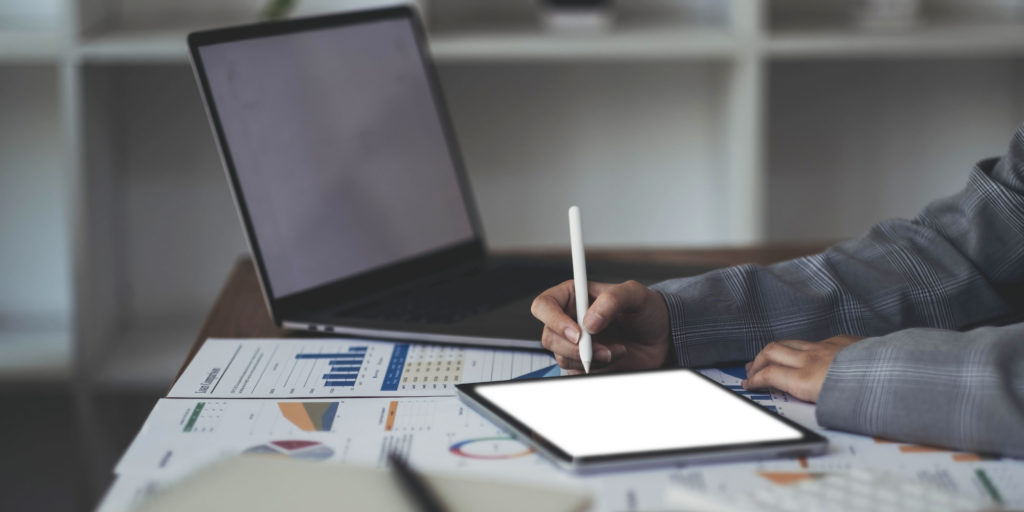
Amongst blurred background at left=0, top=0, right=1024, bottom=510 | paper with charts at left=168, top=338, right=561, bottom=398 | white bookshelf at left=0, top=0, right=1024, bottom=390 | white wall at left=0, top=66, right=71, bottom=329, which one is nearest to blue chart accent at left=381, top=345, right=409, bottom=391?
paper with charts at left=168, top=338, right=561, bottom=398

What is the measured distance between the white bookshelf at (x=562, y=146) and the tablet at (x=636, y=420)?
140 cm

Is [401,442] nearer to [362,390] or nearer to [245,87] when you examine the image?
[362,390]

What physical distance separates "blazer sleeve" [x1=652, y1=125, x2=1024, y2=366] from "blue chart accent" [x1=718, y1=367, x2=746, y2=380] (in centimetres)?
1

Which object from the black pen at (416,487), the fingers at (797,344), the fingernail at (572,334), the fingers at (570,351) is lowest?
the black pen at (416,487)

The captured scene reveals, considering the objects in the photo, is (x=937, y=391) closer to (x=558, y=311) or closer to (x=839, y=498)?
(x=839, y=498)

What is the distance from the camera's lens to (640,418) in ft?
2.13

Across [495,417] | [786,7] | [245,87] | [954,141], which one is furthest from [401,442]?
[954,141]

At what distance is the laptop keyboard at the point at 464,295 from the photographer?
96cm

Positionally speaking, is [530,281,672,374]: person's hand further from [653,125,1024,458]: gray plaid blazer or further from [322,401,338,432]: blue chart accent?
[322,401,338,432]: blue chart accent

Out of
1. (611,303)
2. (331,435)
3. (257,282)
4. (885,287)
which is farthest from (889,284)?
(257,282)

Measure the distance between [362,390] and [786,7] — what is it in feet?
6.20

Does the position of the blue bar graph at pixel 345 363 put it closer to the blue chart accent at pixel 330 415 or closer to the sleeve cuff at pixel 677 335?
the blue chart accent at pixel 330 415

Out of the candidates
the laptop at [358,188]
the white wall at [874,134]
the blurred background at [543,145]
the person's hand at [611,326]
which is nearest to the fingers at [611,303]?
the person's hand at [611,326]

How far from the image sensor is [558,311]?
0.79 m
